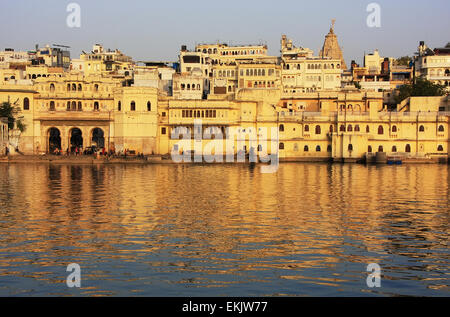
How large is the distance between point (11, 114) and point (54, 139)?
833cm

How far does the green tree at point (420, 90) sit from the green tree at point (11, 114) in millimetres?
40529

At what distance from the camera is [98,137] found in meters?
68.6

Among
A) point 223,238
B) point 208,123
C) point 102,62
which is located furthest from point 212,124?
point 223,238

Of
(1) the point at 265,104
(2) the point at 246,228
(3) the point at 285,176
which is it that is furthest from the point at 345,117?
(2) the point at 246,228

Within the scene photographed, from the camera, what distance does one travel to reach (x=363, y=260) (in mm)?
16484

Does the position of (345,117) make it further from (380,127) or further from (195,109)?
(195,109)

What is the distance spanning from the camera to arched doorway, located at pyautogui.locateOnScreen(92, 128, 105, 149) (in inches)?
2641

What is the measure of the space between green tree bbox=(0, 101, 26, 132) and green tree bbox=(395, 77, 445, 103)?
1596 inches

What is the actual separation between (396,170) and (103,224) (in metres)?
33.3

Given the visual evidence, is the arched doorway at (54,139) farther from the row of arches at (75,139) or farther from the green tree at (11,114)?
the green tree at (11,114)
